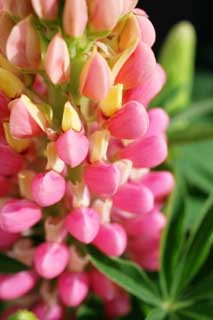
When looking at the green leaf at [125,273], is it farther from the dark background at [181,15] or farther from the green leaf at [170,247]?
the dark background at [181,15]

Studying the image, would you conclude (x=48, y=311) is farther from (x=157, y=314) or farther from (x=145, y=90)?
(x=145, y=90)

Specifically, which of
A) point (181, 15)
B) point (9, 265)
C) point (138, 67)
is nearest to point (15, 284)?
point (9, 265)

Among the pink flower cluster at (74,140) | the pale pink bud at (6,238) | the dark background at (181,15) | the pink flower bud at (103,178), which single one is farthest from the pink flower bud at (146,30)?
the dark background at (181,15)

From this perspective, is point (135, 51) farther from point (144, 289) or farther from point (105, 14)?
point (144, 289)

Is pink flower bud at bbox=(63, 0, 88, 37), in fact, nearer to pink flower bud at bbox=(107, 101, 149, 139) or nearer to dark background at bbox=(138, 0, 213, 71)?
pink flower bud at bbox=(107, 101, 149, 139)

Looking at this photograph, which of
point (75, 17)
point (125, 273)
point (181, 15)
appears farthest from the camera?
point (181, 15)

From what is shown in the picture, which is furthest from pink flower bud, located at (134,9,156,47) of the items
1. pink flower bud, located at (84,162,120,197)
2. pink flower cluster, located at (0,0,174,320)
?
pink flower bud, located at (84,162,120,197)
